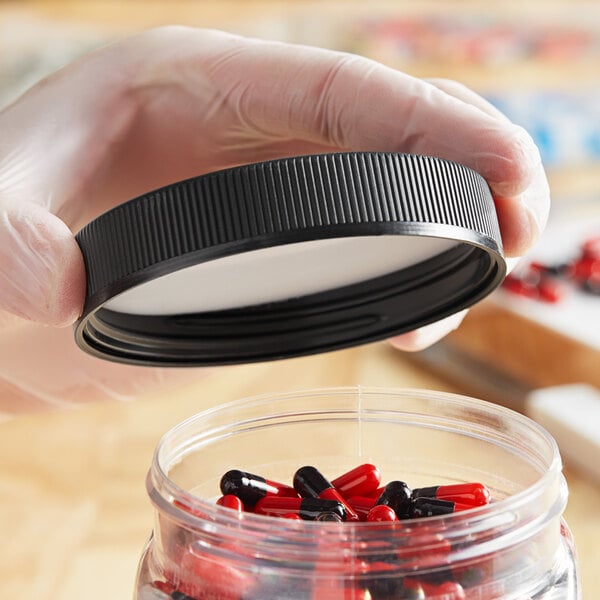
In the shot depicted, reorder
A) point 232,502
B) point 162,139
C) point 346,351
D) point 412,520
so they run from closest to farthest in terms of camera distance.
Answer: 1. point 412,520
2. point 232,502
3. point 162,139
4. point 346,351

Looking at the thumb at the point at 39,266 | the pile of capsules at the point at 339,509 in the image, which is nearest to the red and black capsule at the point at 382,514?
the pile of capsules at the point at 339,509

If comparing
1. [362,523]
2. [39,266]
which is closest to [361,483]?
[362,523]

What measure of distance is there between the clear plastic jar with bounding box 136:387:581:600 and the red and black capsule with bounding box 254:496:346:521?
0.06 meters

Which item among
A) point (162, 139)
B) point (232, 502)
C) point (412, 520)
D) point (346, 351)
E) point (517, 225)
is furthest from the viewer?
point (346, 351)

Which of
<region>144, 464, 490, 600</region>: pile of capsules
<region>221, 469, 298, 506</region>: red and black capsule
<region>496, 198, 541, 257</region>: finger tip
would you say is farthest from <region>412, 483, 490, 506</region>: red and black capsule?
<region>496, 198, 541, 257</region>: finger tip

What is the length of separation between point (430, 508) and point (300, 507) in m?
0.08

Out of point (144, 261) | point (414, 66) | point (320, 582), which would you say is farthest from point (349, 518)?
point (414, 66)

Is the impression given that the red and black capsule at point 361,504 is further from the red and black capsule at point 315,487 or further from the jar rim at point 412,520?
the jar rim at point 412,520

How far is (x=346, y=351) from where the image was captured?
1.21m

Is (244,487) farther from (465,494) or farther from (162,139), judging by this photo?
(162,139)

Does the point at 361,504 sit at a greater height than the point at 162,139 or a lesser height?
lesser

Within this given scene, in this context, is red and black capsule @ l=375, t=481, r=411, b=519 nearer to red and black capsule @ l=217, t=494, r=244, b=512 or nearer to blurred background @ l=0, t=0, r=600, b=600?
red and black capsule @ l=217, t=494, r=244, b=512

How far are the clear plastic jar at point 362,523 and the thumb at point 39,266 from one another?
0.38 ft

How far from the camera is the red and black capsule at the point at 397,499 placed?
55cm
